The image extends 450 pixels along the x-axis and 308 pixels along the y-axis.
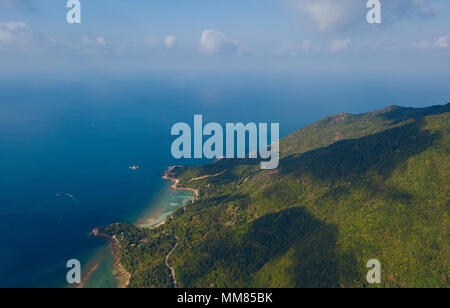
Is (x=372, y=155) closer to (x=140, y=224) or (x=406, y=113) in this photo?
(x=406, y=113)

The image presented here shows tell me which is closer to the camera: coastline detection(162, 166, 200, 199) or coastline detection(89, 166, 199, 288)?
coastline detection(89, 166, 199, 288)

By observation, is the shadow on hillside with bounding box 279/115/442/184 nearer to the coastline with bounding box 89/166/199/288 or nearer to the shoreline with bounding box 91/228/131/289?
the coastline with bounding box 89/166/199/288

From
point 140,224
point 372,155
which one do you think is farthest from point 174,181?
point 372,155

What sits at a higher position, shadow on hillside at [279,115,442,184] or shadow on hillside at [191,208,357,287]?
shadow on hillside at [279,115,442,184]

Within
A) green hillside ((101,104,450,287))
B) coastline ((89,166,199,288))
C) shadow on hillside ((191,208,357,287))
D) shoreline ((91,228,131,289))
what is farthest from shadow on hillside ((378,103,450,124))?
shoreline ((91,228,131,289))

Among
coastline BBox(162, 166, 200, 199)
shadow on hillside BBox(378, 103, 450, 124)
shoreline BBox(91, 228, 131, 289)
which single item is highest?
shadow on hillside BBox(378, 103, 450, 124)

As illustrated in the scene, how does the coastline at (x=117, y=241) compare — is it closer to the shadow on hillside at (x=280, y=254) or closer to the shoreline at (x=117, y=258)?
the shoreline at (x=117, y=258)
